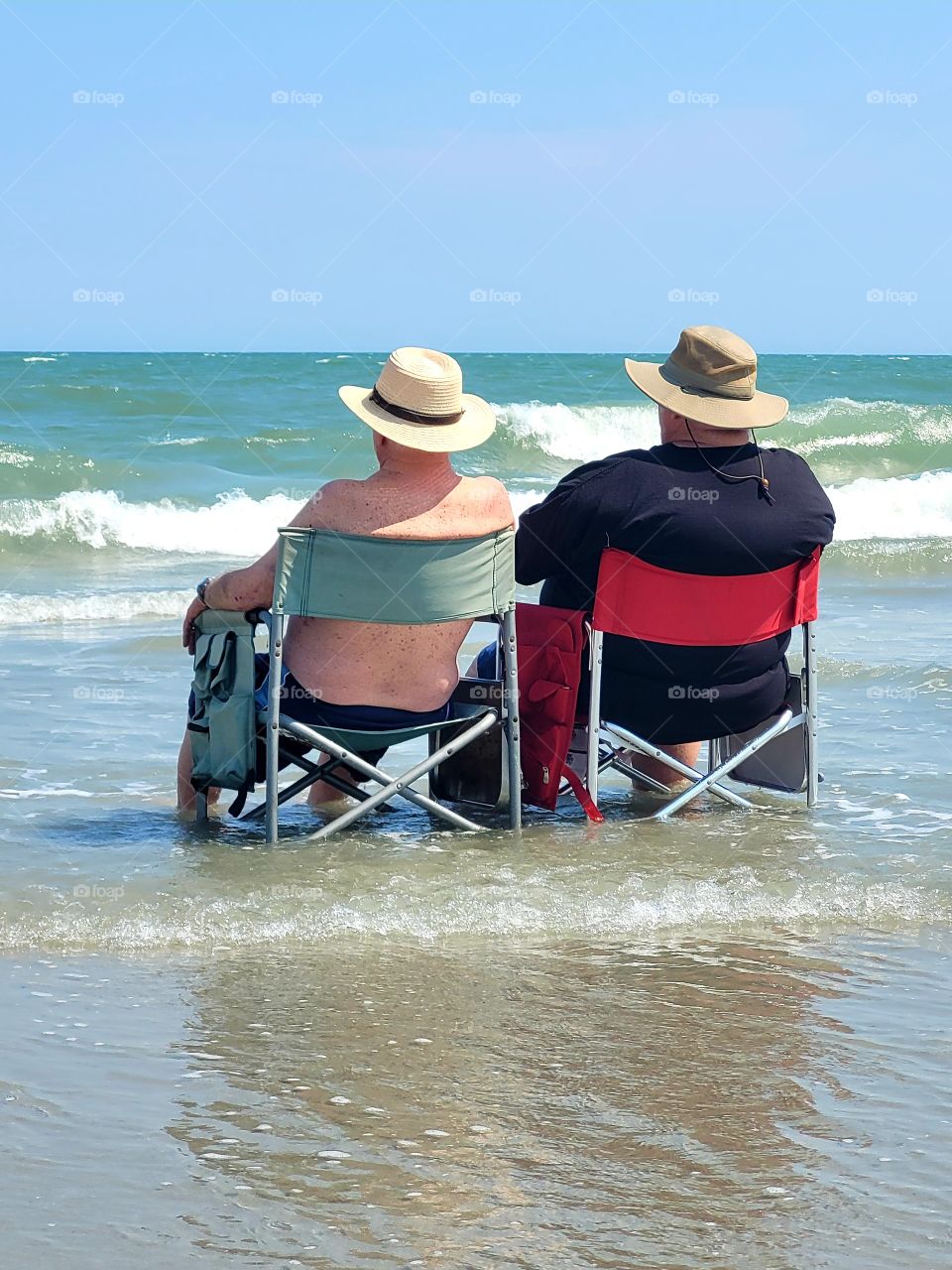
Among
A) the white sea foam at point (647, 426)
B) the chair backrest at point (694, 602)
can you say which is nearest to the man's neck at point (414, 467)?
the chair backrest at point (694, 602)

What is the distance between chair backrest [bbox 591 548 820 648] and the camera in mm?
4289

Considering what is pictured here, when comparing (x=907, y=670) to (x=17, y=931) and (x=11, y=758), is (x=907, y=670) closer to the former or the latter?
(x=11, y=758)

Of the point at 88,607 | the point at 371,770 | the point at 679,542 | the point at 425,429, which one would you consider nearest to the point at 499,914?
the point at 371,770

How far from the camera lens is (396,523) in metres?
4.02

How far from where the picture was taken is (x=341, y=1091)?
8.86ft

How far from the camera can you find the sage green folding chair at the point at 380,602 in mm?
3990

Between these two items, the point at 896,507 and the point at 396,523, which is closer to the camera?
the point at 396,523

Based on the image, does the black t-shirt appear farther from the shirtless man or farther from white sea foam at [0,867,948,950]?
white sea foam at [0,867,948,950]

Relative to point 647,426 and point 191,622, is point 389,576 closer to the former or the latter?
point 191,622

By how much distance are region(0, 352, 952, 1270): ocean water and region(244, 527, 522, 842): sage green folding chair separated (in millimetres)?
208

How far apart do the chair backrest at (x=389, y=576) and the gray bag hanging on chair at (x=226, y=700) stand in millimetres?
277

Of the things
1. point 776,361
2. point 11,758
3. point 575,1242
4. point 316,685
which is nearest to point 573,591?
point 316,685

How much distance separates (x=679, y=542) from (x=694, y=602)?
20cm

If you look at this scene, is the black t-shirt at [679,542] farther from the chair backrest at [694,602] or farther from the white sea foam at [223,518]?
the white sea foam at [223,518]
